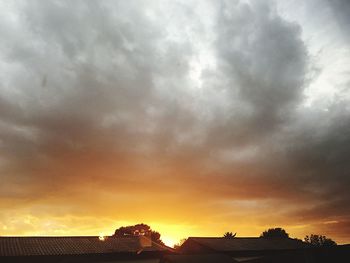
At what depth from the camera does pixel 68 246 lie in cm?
3753

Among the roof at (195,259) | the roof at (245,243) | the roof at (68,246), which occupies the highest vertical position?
the roof at (245,243)

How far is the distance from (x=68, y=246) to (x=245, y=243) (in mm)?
30914

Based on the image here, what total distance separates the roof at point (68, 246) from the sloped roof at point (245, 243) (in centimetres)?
951

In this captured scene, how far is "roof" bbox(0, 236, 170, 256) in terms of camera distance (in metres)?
33.8

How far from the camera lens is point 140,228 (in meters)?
92.2

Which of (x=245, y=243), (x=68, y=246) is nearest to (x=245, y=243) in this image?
(x=245, y=243)

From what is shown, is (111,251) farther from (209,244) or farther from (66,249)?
(209,244)

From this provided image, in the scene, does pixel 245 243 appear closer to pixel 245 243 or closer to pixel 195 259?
pixel 245 243

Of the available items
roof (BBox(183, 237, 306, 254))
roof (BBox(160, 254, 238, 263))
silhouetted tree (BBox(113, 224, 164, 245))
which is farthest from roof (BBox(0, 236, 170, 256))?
silhouetted tree (BBox(113, 224, 164, 245))

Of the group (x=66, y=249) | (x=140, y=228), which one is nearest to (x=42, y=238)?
(x=66, y=249)

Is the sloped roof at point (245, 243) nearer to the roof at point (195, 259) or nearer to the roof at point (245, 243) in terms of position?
the roof at point (245, 243)

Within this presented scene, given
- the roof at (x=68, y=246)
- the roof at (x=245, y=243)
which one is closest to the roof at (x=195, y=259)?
the roof at (x=68, y=246)

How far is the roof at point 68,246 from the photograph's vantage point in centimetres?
3384

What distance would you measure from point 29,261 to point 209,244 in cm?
2657
